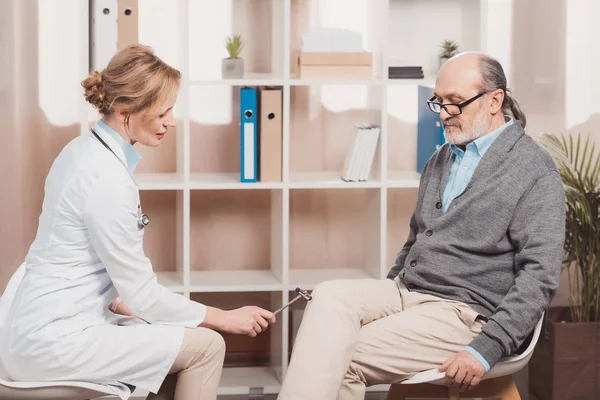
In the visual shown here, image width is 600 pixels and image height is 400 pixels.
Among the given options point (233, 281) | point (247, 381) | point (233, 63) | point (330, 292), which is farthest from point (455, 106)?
point (247, 381)

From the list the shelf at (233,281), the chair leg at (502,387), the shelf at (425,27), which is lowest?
the chair leg at (502,387)

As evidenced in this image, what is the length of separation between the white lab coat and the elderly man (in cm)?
40

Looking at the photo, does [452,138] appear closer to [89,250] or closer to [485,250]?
[485,250]

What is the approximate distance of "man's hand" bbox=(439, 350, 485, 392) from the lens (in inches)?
92.8

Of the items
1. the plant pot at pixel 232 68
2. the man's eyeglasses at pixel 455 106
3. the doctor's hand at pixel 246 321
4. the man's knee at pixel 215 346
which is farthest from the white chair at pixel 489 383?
the plant pot at pixel 232 68

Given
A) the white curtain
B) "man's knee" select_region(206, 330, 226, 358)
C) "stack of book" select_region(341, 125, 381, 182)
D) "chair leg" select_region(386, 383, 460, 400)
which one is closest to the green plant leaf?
"stack of book" select_region(341, 125, 381, 182)

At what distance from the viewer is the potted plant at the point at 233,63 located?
3.48 meters

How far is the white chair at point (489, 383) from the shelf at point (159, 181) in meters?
1.16

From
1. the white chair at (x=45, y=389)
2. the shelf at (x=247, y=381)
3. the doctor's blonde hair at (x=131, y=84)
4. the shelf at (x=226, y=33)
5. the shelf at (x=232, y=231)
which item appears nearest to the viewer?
the white chair at (x=45, y=389)

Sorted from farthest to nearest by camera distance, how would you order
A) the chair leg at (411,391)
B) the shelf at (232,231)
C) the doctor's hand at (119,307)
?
1. the shelf at (232,231)
2. the chair leg at (411,391)
3. the doctor's hand at (119,307)

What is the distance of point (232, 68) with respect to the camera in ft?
11.4

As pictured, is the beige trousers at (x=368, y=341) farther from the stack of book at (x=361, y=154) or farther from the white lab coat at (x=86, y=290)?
the stack of book at (x=361, y=154)

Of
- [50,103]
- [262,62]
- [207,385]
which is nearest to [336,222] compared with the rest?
[262,62]

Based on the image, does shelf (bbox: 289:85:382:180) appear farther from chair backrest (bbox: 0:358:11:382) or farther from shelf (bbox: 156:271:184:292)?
chair backrest (bbox: 0:358:11:382)
